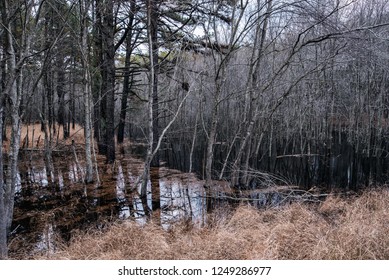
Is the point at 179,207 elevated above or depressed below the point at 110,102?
below

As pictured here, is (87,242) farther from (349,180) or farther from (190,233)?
(349,180)

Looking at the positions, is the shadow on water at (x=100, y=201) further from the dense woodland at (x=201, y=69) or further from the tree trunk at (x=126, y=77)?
the tree trunk at (x=126, y=77)

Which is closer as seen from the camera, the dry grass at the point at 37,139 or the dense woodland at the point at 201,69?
the dense woodland at the point at 201,69

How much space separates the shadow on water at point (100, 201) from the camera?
233 inches

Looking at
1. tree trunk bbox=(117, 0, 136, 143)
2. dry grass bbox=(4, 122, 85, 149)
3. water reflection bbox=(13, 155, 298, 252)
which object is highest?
tree trunk bbox=(117, 0, 136, 143)

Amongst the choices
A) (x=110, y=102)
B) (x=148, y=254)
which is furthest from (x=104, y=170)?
(x=148, y=254)

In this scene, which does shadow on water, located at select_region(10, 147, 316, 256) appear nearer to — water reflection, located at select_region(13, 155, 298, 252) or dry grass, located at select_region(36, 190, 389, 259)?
water reflection, located at select_region(13, 155, 298, 252)

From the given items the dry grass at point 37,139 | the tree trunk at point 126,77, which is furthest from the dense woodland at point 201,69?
the dry grass at point 37,139

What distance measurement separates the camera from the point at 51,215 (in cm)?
665

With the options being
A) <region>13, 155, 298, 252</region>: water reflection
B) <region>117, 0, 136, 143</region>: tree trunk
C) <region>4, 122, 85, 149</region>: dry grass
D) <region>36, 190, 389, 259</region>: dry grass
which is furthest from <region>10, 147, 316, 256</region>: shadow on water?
<region>4, 122, 85, 149</region>: dry grass

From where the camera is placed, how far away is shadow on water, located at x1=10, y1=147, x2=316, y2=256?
5.93 metres

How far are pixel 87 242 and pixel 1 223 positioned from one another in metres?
1.20

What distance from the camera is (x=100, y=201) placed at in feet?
25.5

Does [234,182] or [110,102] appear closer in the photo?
[234,182]
